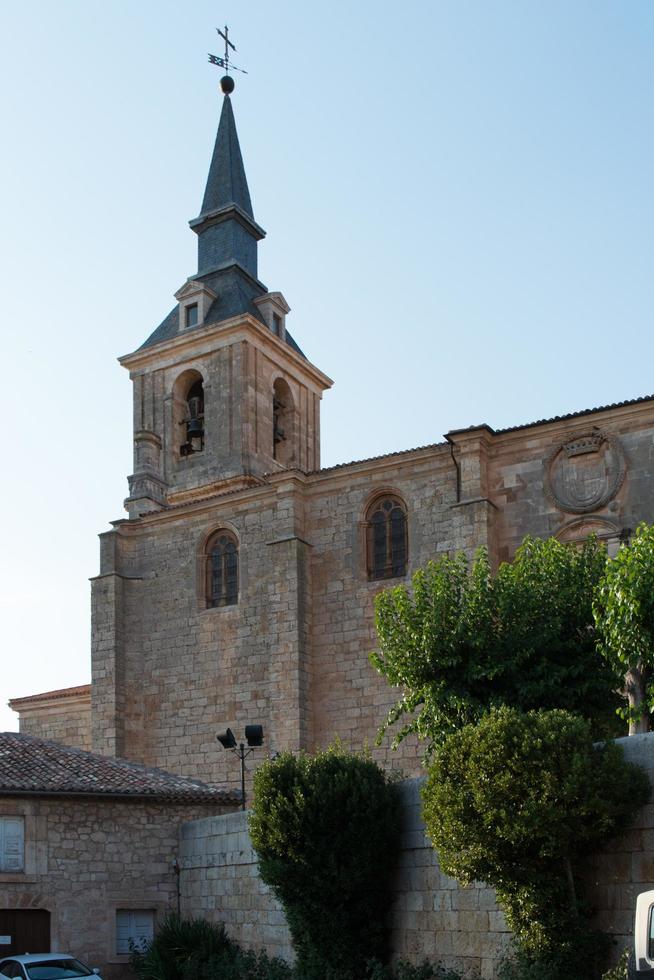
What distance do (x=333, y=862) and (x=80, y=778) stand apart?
231 inches

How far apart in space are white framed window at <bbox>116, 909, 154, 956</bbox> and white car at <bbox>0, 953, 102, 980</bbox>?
2692 mm

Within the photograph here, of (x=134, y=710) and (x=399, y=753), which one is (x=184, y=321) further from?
(x=399, y=753)

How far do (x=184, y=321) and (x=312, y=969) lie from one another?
25382 millimetres

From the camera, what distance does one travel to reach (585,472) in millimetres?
24562

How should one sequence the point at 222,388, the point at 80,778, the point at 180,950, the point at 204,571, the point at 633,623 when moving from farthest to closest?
the point at 222,388
the point at 204,571
the point at 80,778
the point at 180,950
the point at 633,623

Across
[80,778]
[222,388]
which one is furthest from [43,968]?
[222,388]

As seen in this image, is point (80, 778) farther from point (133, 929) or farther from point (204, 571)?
point (204, 571)

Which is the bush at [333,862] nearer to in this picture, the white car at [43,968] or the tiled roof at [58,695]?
the white car at [43,968]

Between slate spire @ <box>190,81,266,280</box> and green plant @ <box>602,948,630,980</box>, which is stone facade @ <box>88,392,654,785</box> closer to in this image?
green plant @ <box>602,948,630,980</box>

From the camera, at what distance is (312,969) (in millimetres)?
16234

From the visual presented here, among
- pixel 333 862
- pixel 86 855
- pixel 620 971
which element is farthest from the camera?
pixel 86 855

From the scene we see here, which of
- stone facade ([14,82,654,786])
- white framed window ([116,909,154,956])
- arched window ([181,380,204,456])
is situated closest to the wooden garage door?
white framed window ([116,909,154,956])

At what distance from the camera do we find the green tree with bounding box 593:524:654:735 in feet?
55.0

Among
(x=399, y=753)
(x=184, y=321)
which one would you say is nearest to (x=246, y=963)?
(x=399, y=753)
